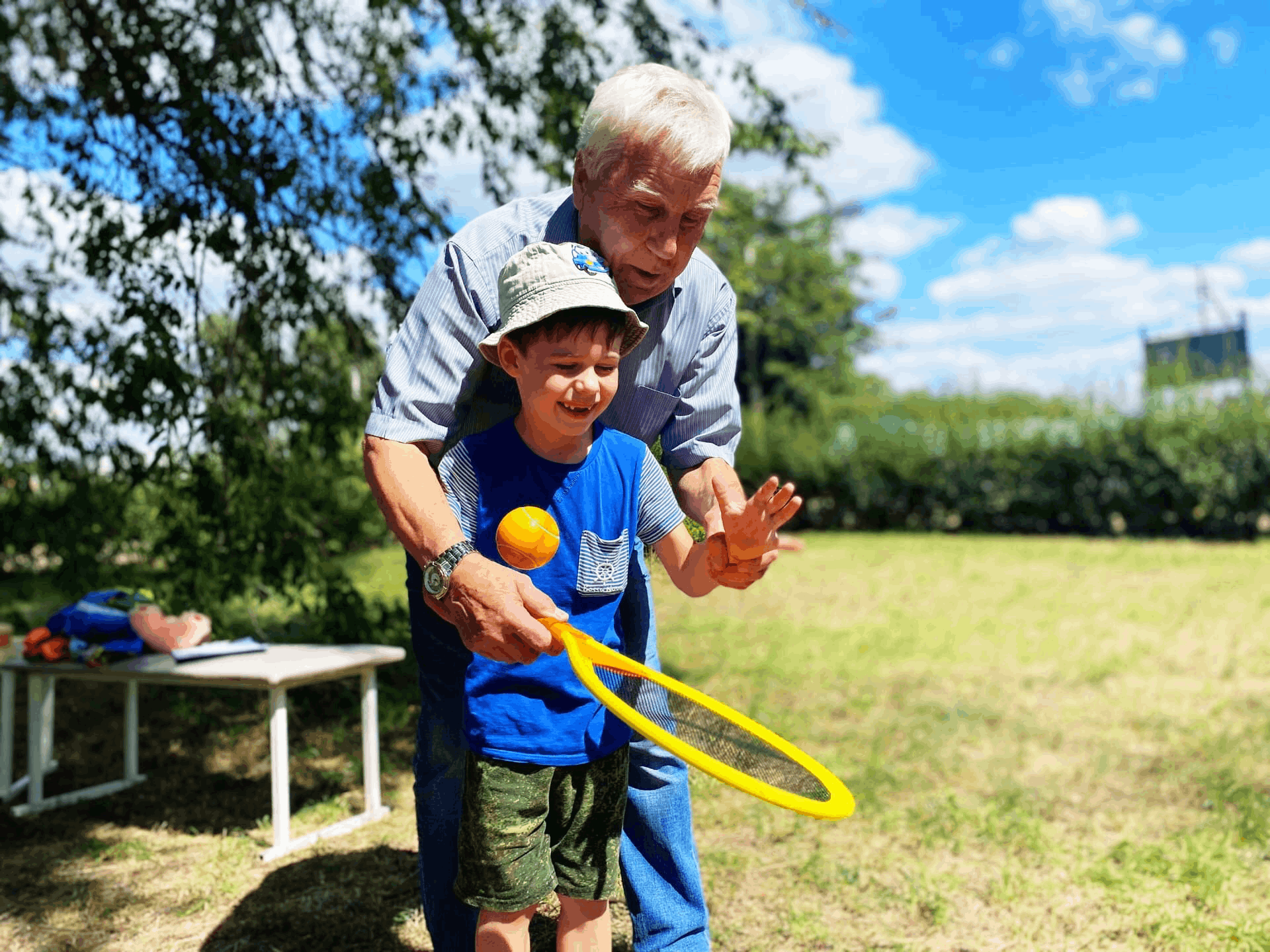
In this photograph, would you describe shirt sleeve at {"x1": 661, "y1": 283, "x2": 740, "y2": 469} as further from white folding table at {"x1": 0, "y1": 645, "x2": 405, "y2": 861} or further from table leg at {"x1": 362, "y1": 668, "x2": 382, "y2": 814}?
table leg at {"x1": 362, "y1": 668, "x2": 382, "y2": 814}

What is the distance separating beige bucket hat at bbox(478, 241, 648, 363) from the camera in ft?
5.90

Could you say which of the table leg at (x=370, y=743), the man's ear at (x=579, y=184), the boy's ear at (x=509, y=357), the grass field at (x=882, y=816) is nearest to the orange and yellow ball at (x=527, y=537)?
the boy's ear at (x=509, y=357)

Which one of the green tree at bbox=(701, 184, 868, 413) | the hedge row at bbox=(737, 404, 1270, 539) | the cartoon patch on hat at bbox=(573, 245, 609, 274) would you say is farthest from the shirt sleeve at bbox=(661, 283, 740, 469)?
the green tree at bbox=(701, 184, 868, 413)

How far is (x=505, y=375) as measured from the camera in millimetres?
2195

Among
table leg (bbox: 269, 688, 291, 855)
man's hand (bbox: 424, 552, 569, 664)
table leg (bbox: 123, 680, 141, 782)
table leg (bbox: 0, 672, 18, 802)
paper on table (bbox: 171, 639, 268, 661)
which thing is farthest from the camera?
table leg (bbox: 123, 680, 141, 782)

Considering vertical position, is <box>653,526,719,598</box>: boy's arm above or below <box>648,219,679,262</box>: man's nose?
below

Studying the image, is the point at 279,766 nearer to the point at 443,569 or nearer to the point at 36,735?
the point at 36,735

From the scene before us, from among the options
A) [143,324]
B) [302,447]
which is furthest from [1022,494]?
[143,324]

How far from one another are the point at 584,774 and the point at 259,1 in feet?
15.8

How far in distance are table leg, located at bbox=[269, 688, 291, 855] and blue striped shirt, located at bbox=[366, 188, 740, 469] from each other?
1.91 meters

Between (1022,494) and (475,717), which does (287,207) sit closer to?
(475,717)

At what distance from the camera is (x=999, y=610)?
8.93m

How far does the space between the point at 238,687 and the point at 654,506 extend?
2727 millimetres

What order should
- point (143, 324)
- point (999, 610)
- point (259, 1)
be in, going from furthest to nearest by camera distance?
point (999, 610) → point (259, 1) → point (143, 324)
